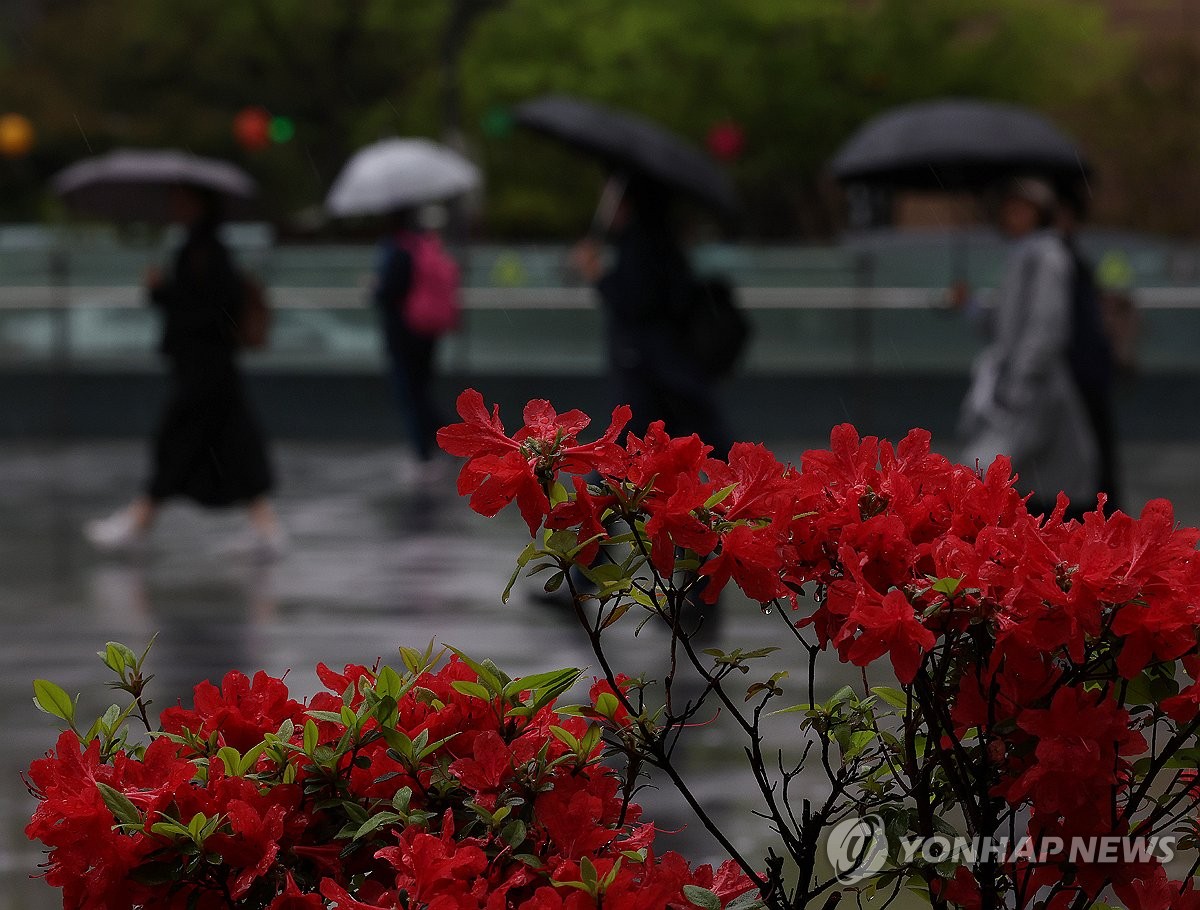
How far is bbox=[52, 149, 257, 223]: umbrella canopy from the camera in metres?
11.9

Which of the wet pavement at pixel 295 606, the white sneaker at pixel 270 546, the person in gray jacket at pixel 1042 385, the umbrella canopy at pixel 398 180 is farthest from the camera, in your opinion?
the umbrella canopy at pixel 398 180

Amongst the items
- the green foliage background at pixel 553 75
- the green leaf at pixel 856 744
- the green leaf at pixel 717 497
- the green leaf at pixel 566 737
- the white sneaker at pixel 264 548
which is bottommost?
the white sneaker at pixel 264 548

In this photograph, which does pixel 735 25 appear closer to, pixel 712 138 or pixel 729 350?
pixel 712 138

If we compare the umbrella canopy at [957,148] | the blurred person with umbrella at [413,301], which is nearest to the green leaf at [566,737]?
the umbrella canopy at [957,148]

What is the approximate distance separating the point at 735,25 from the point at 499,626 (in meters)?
41.1

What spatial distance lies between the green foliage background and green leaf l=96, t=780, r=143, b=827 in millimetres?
43005

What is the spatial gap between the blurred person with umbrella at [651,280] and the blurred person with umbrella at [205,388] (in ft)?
9.83

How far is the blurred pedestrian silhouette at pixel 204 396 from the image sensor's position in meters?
11.4

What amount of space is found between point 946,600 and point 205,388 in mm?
9606

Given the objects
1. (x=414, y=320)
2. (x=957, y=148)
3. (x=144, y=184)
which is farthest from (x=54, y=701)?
(x=414, y=320)

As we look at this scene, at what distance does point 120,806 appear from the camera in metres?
2.35

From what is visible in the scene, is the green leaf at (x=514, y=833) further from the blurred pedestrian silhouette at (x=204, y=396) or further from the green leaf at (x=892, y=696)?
the blurred pedestrian silhouette at (x=204, y=396)

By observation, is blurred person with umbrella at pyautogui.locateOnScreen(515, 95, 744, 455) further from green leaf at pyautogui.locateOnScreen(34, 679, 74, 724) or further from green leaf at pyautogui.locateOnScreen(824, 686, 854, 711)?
green leaf at pyautogui.locateOnScreen(34, 679, 74, 724)

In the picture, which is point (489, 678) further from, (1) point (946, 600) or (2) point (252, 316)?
(2) point (252, 316)
